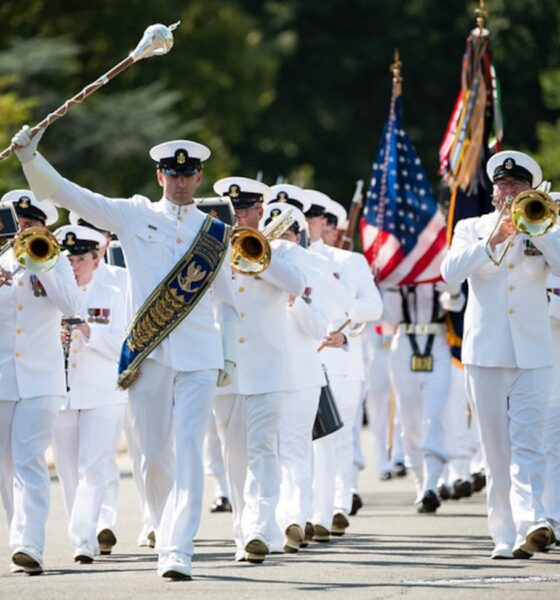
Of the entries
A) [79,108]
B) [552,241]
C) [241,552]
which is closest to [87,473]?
[241,552]

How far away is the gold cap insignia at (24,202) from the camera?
13508mm

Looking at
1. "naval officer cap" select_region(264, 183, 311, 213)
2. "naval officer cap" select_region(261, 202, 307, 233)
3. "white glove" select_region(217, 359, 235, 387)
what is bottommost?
"white glove" select_region(217, 359, 235, 387)

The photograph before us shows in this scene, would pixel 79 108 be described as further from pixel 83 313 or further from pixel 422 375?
pixel 83 313

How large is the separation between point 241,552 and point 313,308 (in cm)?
213

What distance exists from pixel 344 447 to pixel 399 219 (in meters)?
4.27

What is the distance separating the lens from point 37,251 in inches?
504

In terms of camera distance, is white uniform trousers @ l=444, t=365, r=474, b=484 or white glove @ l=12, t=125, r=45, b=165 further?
white uniform trousers @ l=444, t=365, r=474, b=484

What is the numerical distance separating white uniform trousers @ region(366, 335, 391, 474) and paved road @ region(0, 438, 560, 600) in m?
4.36

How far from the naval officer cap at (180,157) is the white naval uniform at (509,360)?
1782mm

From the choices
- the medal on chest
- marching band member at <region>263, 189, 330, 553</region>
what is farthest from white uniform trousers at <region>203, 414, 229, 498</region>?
the medal on chest

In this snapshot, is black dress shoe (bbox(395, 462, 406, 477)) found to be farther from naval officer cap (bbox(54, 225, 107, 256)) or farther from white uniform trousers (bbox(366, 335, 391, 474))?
naval officer cap (bbox(54, 225, 107, 256))

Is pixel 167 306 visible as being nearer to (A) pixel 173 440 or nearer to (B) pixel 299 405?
(A) pixel 173 440

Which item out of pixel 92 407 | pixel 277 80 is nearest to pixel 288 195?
pixel 92 407

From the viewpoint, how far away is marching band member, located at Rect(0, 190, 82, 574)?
41.9 ft
